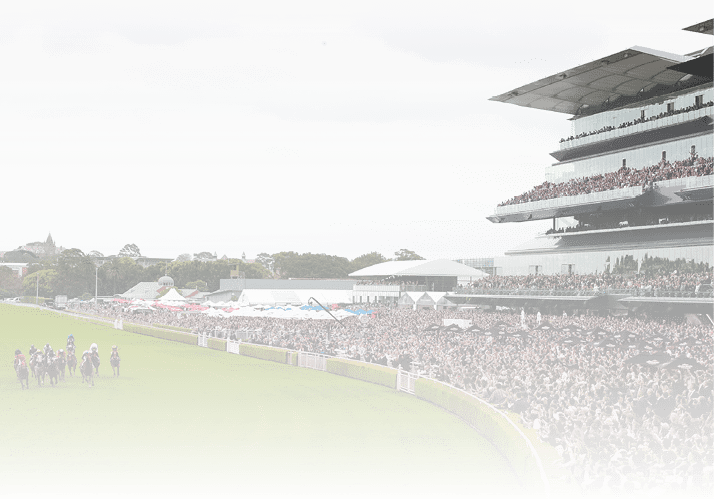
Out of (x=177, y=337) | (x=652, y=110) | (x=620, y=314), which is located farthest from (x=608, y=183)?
(x=177, y=337)

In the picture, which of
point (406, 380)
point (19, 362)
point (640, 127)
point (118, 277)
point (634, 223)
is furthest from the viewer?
point (118, 277)

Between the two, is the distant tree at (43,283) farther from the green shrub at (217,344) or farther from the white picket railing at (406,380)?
the white picket railing at (406,380)

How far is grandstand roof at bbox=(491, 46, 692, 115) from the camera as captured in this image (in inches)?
1893

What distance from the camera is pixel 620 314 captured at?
45250mm

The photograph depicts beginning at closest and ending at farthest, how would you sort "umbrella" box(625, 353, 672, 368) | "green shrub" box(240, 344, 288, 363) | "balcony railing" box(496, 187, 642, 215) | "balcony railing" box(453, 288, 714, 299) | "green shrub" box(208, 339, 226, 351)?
"umbrella" box(625, 353, 672, 368), "green shrub" box(240, 344, 288, 363), "balcony railing" box(453, 288, 714, 299), "green shrub" box(208, 339, 226, 351), "balcony railing" box(496, 187, 642, 215)

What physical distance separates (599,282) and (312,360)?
2338 centimetres

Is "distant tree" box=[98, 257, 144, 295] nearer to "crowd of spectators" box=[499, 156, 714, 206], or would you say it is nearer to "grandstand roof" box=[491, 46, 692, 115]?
"grandstand roof" box=[491, 46, 692, 115]

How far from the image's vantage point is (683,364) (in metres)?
16.3

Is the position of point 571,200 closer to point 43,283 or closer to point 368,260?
point 368,260

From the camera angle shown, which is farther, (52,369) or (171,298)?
(171,298)

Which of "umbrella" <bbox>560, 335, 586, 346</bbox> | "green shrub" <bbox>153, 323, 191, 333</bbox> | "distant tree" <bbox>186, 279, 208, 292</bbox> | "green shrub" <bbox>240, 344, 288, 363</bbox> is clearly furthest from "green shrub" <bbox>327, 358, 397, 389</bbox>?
"distant tree" <bbox>186, 279, 208, 292</bbox>

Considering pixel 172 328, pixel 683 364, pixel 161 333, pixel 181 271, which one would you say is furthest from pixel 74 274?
pixel 683 364

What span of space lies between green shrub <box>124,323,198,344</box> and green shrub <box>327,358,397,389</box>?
787 inches

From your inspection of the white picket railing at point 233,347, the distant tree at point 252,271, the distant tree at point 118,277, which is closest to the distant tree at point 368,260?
the distant tree at point 252,271
